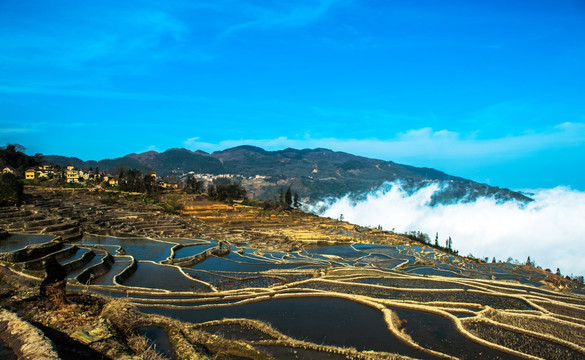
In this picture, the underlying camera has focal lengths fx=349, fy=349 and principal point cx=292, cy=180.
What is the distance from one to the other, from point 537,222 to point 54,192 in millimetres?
185840

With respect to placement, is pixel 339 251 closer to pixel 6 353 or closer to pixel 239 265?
pixel 239 265

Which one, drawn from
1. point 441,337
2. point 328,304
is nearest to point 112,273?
point 328,304

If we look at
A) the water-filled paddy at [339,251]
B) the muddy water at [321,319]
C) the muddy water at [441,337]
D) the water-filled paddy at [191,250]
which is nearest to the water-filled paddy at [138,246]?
the water-filled paddy at [191,250]

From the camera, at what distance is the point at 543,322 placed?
21875mm

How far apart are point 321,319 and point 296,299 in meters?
4.14

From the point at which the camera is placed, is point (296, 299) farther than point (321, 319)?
Yes

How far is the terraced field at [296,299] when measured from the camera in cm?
1670

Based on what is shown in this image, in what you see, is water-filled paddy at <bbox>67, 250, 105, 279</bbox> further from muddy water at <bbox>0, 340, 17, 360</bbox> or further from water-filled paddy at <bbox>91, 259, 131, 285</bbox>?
muddy water at <bbox>0, 340, 17, 360</bbox>

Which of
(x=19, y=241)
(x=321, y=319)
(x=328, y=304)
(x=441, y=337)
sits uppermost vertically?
(x=441, y=337)

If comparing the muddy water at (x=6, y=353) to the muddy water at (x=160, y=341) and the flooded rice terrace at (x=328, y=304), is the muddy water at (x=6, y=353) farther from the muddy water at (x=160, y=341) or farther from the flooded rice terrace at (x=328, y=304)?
the flooded rice terrace at (x=328, y=304)

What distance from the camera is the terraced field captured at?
54.8 feet

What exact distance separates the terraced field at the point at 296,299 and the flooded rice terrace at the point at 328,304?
0.30 ft

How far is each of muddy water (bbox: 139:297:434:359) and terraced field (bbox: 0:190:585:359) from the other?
0.11 metres

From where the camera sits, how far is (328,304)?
23797mm
